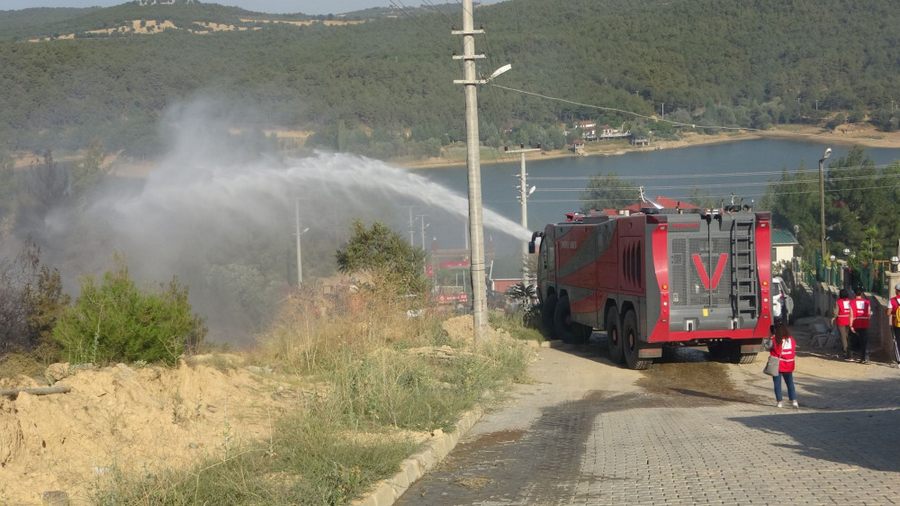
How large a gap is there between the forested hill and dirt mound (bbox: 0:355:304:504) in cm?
4815

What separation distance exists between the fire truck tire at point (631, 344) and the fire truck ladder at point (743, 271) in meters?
1.97

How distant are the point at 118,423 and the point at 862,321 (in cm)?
1580

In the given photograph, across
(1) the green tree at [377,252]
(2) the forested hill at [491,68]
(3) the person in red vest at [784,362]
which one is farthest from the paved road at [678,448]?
(2) the forested hill at [491,68]

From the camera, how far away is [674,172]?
240 ft

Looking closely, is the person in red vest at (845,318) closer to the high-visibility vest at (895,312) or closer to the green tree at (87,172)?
the high-visibility vest at (895,312)

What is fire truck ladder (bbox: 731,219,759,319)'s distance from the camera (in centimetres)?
2002

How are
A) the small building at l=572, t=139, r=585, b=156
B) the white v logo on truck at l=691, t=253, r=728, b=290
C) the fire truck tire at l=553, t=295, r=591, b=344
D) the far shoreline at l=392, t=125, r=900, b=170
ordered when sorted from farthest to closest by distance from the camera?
the small building at l=572, t=139, r=585, b=156 < the far shoreline at l=392, t=125, r=900, b=170 < the fire truck tire at l=553, t=295, r=591, b=344 < the white v logo on truck at l=691, t=253, r=728, b=290

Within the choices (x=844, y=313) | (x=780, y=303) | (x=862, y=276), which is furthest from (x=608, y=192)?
(x=844, y=313)

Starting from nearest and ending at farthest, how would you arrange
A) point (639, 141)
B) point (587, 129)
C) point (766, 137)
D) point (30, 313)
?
point (30, 313) < point (766, 137) < point (639, 141) < point (587, 129)

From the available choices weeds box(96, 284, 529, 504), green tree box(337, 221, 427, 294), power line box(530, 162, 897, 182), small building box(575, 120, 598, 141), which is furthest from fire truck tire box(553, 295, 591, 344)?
small building box(575, 120, 598, 141)

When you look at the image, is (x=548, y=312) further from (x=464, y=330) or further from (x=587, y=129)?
(x=587, y=129)

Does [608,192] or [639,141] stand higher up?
[639,141]

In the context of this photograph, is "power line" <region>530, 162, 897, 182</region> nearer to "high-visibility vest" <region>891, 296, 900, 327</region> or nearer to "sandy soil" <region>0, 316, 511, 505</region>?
"high-visibility vest" <region>891, 296, 900, 327</region>

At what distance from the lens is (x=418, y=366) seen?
591 inches
